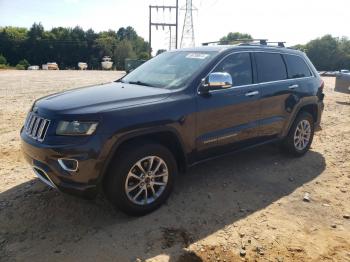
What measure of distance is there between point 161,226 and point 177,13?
38744mm

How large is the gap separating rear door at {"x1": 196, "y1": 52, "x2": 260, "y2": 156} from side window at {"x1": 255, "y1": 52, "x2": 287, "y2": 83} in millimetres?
220

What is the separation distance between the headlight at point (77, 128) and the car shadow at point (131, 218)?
3.40 ft

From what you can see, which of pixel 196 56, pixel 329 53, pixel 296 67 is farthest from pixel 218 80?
pixel 329 53

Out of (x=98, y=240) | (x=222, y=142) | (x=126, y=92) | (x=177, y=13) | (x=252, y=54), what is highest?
(x=177, y=13)

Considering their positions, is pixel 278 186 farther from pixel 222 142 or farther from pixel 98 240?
pixel 98 240

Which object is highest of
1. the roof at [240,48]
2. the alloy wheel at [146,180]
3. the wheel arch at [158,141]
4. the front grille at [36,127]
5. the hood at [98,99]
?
the roof at [240,48]

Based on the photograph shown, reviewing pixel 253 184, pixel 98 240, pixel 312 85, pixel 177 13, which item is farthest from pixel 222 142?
pixel 177 13

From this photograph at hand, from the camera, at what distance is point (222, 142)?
15.0 feet

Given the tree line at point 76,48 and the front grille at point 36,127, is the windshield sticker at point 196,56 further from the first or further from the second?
the tree line at point 76,48

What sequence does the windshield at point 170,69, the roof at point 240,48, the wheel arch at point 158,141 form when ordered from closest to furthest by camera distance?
the wheel arch at point 158,141, the windshield at point 170,69, the roof at point 240,48

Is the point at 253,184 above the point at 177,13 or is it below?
below

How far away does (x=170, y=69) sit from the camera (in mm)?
4742

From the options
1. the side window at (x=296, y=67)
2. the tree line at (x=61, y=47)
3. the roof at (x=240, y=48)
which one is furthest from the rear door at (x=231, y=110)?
the tree line at (x=61, y=47)

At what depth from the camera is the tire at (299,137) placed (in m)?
5.86
